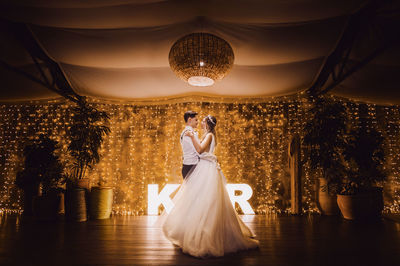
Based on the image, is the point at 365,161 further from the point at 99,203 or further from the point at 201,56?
the point at 99,203

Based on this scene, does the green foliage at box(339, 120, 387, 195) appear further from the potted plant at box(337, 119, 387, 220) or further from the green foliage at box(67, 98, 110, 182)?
the green foliage at box(67, 98, 110, 182)

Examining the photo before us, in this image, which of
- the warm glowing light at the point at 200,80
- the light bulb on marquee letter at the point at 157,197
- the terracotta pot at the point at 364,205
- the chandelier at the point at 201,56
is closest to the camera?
the chandelier at the point at 201,56

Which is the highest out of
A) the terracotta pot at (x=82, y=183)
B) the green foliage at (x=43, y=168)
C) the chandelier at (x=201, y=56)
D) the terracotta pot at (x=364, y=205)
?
the chandelier at (x=201, y=56)

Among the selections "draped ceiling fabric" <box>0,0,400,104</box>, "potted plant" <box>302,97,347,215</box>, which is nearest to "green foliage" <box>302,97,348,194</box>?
A: "potted plant" <box>302,97,347,215</box>

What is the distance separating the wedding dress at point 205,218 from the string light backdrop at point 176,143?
3235 millimetres

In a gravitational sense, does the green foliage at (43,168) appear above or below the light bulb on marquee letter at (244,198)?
above

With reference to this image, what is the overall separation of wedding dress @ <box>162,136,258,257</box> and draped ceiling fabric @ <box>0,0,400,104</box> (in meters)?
2.16

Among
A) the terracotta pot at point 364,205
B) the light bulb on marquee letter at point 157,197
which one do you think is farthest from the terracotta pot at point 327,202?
the light bulb on marquee letter at point 157,197

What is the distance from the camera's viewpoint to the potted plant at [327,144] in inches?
193

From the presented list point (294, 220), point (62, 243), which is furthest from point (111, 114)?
point (294, 220)

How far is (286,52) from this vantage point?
442 cm

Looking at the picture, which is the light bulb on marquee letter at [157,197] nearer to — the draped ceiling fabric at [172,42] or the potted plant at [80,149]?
the potted plant at [80,149]

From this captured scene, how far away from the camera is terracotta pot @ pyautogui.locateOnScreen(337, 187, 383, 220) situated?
14.9ft

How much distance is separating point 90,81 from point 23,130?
279cm
